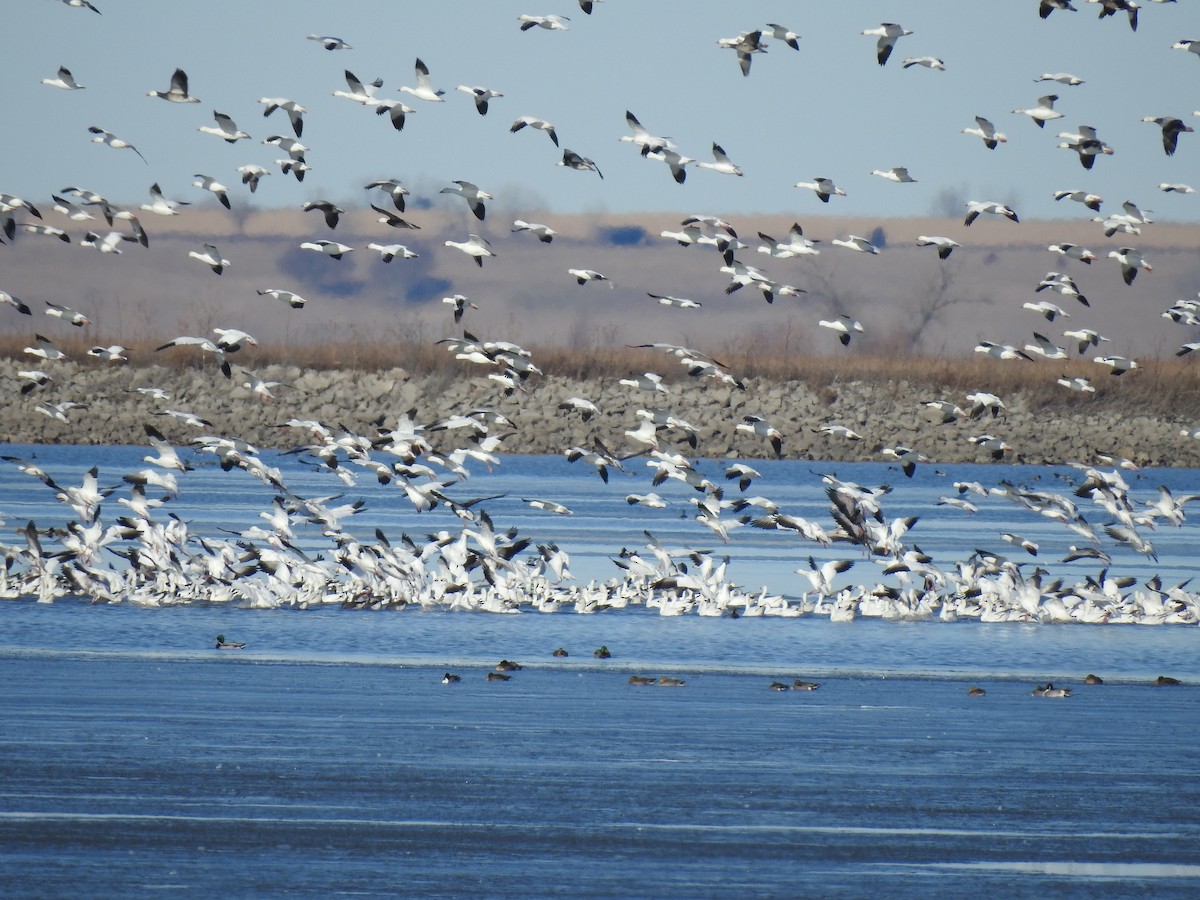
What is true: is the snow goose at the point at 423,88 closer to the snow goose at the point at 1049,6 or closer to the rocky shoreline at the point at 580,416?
the snow goose at the point at 1049,6

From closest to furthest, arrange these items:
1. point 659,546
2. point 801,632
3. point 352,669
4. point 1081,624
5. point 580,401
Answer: point 352,669 → point 801,632 → point 1081,624 → point 659,546 → point 580,401

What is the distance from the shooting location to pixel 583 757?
1179 cm

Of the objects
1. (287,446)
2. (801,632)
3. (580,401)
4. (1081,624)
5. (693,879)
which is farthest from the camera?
(287,446)

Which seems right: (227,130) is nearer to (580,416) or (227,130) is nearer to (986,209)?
(986,209)

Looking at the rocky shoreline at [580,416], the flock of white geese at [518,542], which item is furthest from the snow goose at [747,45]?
the rocky shoreline at [580,416]

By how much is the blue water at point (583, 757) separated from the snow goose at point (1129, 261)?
439 cm

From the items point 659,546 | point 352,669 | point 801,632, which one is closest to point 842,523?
point 659,546

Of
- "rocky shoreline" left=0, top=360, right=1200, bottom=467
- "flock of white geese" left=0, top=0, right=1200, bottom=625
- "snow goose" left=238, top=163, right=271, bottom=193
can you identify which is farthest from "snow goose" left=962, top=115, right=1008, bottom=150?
"rocky shoreline" left=0, top=360, right=1200, bottom=467

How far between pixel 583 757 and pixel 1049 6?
1010 centimetres

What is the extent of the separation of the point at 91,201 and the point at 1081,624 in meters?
12.1

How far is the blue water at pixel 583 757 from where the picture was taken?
29.9ft

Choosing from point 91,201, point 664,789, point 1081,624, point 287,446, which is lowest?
point 287,446

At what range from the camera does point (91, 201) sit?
21.5 metres

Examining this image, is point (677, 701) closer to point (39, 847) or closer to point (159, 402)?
point (39, 847)
